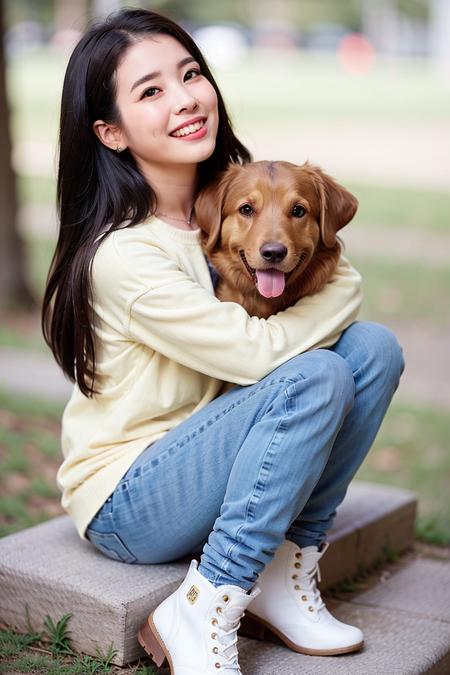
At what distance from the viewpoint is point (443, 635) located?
3281 millimetres

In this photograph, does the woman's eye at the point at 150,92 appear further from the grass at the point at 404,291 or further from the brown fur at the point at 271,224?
the grass at the point at 404,291

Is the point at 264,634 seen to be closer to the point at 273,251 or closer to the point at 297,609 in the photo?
the point at 297,609

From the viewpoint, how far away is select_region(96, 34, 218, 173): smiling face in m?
3.15

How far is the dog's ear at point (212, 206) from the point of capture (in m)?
3.20

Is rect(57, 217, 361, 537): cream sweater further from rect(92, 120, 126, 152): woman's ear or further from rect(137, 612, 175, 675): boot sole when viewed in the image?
rect(137, 612, 175, 675): boot sole

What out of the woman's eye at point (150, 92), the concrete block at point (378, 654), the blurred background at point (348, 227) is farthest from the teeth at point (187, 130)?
the concrete block at point (378, 654)

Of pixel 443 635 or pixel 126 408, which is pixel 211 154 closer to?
pixel 126 408

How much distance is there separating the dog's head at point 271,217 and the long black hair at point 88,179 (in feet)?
0.69

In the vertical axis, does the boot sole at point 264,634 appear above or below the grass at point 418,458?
above

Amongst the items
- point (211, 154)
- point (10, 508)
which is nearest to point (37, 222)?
point (10, 508)

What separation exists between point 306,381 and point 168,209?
2.78 feet

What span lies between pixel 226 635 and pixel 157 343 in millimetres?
817

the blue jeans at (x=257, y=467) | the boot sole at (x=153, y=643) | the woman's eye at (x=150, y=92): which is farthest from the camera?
the woman's eye at (x=150, y=92)

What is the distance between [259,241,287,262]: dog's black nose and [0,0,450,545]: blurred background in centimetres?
79
